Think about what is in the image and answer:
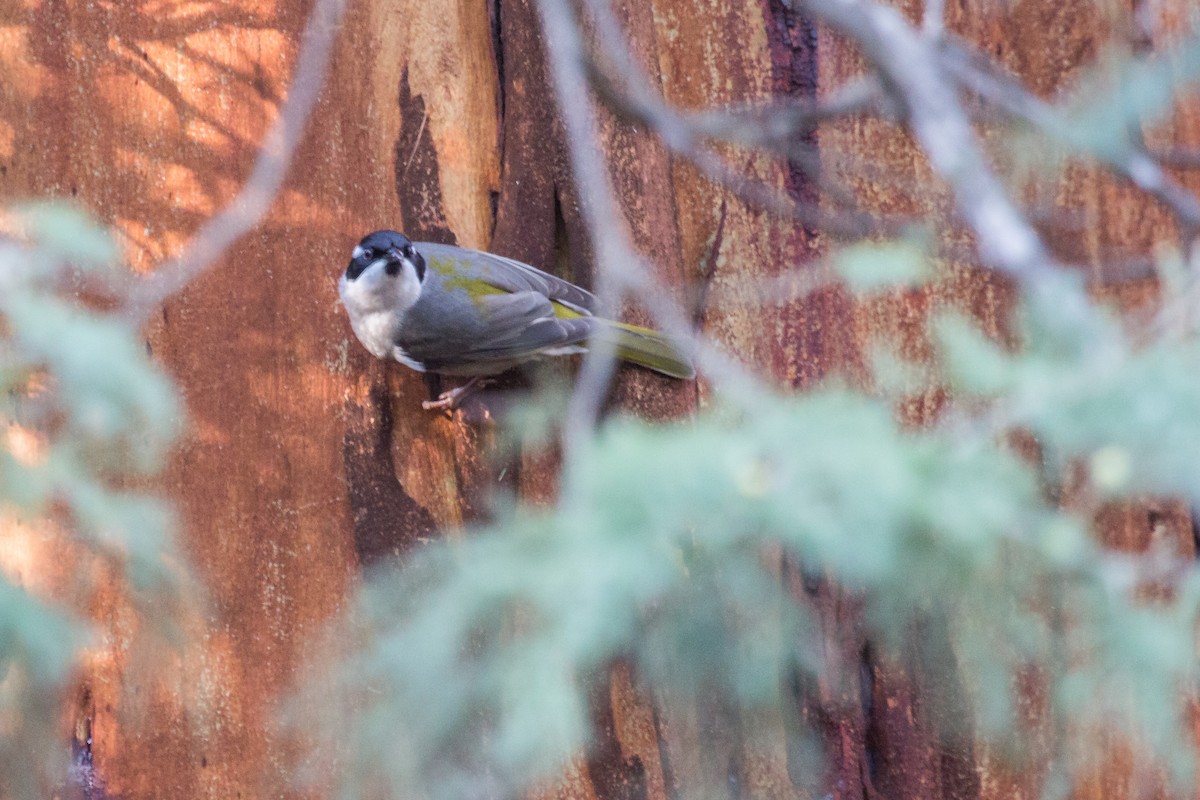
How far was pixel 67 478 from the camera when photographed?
1874 mm

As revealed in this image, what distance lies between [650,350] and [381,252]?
617mm

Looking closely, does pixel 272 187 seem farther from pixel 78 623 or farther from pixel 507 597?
pixel 507 597

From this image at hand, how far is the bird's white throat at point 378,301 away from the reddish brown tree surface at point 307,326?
114 millimetres

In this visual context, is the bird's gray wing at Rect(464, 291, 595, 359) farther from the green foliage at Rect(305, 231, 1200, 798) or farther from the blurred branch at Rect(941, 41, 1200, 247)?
the blurred branch at Rect(941, 41, 1200, 247)

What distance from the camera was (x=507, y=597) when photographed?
1.42 meters

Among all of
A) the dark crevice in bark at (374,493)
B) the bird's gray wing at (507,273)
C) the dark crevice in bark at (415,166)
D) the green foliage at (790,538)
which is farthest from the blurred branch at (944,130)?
the dark crevice in bark at (374,493)

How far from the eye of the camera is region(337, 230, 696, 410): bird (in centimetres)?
238

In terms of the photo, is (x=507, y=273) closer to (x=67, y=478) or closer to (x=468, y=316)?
(x=468, y=316)

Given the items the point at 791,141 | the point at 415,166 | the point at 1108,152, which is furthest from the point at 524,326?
the point at 1108,152

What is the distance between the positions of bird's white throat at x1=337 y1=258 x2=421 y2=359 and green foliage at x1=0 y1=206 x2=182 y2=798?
419 mm

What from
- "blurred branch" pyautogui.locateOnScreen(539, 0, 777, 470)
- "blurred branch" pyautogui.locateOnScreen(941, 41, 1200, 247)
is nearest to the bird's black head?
"blurred branch" pyautogui.locateOnScreen(539, 0, 777, 470)

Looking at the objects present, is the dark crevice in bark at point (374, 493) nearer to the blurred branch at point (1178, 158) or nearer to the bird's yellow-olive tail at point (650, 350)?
the bird's yellow-olive tail at point (650, 350)

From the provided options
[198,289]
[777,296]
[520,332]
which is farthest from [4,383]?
[777,296]

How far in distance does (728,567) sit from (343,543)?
4.06 ft
